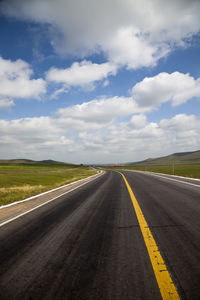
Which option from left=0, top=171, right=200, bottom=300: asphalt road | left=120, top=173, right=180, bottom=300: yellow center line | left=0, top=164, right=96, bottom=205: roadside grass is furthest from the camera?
left=0, top=164, right=96, bottom=205: roadside grass

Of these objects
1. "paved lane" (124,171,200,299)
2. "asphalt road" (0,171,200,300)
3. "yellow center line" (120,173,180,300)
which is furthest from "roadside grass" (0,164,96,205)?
"yellow center line" (120,173,180,300)

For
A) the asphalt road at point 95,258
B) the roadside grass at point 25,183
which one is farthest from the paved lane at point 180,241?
the roadside grass at point 25,183

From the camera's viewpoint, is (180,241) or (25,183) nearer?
(180,241)

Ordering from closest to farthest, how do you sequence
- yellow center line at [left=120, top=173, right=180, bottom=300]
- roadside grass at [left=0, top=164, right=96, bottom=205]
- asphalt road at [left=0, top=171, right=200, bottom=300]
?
yellow center line at [left=120, top=173, right=180, bottom=300] → asphalt road at [left=0, top=171, right=200, bottom=300] → roadside grass at [left=0, top=164, right=96, bottom=205]

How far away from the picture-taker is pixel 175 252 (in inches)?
125

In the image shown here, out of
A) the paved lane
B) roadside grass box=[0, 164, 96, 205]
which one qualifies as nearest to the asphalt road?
the paved lane

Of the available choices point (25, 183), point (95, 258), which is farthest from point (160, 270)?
point (25, 183)

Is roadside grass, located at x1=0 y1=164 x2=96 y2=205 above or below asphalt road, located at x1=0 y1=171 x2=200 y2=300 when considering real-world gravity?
below

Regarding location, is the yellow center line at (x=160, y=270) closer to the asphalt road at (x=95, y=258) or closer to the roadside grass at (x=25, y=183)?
the asphalt road at (x=95, y=258)

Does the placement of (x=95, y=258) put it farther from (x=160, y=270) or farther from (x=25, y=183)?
(x=25, y=183)

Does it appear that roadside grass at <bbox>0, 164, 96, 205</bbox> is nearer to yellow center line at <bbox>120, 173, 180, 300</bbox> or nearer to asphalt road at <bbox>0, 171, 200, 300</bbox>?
asphalt road at <bbox>0, 171, 200, 300</bbox>

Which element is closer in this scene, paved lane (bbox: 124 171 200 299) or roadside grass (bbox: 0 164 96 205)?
paved lane (bbox: 124 171 200 299)

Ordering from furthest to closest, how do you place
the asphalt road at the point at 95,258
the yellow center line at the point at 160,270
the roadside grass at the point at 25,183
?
the roadside grass at the point at 25,183 → the asphalt road at the point at 95,258 → the yellow center line at the point at 160,270

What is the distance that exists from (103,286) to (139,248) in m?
1.26
